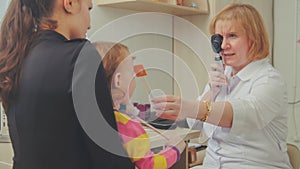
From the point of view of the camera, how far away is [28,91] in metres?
0.65

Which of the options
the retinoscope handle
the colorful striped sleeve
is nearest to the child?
the colorful striped sleeve

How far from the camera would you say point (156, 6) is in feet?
7.20

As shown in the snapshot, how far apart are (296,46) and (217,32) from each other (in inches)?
68.1

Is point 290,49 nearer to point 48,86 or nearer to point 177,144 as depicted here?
point 177,144

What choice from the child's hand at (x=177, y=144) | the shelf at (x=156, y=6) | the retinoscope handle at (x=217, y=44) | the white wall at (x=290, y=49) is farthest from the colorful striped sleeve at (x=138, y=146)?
the white wall at (x=290, y=49)

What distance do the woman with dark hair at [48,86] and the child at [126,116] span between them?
17 cm

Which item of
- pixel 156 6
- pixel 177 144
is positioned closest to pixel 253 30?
pixel 177 144

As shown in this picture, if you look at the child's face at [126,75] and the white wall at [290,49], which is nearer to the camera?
the child's face at [126,75]

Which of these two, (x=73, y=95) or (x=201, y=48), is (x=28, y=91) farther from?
(x=201, y=48)

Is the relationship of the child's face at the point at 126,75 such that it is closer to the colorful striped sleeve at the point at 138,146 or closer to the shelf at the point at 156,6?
the colorful striped sleeve at the point at 138,146

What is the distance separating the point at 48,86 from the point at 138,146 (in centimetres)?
32

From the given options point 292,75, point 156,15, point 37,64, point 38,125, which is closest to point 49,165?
point 38,125

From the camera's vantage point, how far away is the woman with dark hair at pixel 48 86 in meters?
0.62

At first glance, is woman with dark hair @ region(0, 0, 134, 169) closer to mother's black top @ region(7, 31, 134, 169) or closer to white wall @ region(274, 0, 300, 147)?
mother's black top @ region(7, 31, 134, 169)
